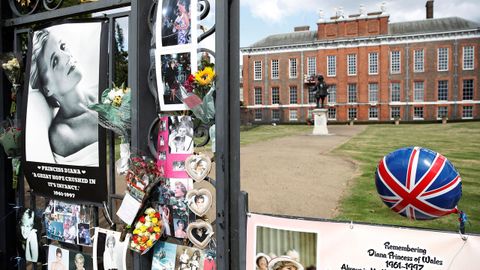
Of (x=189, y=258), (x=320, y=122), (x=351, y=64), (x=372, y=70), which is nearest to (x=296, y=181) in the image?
(x=189, y=258)

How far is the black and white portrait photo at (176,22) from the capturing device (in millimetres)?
2979

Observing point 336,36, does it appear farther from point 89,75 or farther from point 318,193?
point 89,75

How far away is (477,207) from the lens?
23.3ft

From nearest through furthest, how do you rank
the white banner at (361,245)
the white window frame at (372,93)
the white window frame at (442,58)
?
the white banner at (361,245), the white window frame at (442,58), the white window frame at (372,93)

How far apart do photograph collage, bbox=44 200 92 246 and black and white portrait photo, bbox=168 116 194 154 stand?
1211 millimetres

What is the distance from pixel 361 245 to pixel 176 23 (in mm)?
2168

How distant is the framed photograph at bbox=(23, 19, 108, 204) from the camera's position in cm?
336

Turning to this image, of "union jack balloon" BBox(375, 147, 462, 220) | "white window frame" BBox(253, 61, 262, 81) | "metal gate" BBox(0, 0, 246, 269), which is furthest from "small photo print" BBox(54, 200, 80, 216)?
"white window frame" BBox(253, 61, 262, 81)

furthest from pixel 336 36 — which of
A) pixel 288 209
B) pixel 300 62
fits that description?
pixel 288 209

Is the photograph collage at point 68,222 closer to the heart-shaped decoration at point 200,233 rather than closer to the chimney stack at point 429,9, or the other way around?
the heart-shaped decoration at point 200,233

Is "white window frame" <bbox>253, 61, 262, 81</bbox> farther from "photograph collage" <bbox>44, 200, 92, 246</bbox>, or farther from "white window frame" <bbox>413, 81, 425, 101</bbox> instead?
"photograph collage" <bbox>44, 200, 92, 246</bbox>

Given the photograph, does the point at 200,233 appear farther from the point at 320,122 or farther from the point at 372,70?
the point at 372,70

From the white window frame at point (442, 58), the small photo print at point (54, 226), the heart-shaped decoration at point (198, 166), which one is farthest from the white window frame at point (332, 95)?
the heart-shaped decoration at point (198, 166)

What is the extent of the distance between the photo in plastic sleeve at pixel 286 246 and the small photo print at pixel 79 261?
69.4 inches
